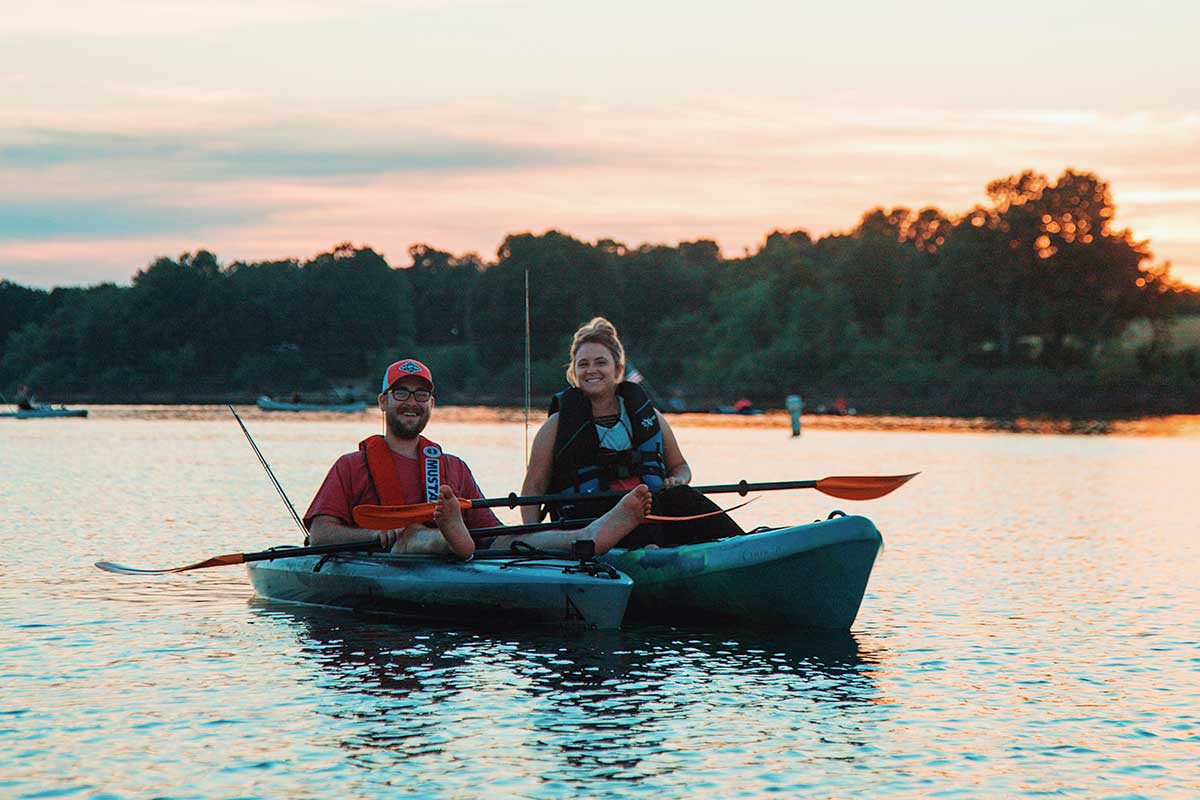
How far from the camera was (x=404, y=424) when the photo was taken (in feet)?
39.2

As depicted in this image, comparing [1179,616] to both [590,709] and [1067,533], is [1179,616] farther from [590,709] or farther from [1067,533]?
[1067,533]

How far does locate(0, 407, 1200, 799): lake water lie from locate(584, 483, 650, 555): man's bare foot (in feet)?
2.52

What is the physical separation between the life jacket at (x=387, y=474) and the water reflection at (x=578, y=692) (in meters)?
1.09

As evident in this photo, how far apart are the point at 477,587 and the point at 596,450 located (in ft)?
4.79

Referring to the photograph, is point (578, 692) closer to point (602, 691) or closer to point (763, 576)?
point (602, 691)

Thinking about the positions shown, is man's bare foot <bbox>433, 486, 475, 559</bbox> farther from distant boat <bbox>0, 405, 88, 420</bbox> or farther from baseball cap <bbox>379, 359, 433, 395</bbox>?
distant boat <bbox>0, 405, 88, 420</bbox>

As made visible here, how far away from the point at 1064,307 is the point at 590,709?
294ft

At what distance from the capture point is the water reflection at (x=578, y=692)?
28.0ft

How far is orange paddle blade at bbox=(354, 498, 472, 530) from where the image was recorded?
37.6 feet

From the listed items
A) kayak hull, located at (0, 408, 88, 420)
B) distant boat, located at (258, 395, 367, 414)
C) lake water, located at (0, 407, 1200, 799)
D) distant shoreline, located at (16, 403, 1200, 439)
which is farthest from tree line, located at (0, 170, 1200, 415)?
lake water, located at (0, 407, 1200, 799)

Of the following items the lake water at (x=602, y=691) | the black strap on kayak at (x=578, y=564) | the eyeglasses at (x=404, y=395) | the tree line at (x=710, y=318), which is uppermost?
the tree line at (x=710, y=318)

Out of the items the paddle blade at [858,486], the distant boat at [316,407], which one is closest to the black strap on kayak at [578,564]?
the paddle blade at [858,486]

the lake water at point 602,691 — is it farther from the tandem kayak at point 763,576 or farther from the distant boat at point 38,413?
the distant boat at point 38,413

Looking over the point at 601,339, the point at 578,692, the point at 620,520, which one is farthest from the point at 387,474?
the point at 578,692
